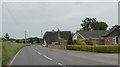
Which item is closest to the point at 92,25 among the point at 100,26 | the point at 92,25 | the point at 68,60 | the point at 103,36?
the point at 92,25

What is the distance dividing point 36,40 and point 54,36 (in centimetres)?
5352

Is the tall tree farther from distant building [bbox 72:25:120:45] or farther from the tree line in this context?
distant building [bbox 72:25:120:45]

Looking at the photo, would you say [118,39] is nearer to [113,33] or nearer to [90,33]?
[113,33]

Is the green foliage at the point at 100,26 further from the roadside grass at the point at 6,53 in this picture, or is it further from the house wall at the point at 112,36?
the roadside grass at the point at 6,53

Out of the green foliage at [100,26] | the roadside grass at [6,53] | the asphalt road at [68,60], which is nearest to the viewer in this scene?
the roadside grass at [6,53]

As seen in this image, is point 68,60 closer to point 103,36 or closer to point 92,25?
point 103,36

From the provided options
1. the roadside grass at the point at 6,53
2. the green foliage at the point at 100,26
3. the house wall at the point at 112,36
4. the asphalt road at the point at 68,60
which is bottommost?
the asphalt road at the point at 68,60

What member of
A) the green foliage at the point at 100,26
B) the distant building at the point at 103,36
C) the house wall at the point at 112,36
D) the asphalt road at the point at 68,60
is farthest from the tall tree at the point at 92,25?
Answer: the asphalt road at the point at 68,60

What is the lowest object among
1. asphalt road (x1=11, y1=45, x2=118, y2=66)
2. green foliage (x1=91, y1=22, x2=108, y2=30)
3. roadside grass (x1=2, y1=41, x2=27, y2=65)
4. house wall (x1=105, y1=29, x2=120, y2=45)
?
asphalt road (x1=11, y1=45, x2=118, y2=66)

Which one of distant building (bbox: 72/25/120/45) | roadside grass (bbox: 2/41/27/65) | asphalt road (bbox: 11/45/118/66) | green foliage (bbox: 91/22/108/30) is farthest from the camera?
green foliage (bbox: 91/22/108/30)

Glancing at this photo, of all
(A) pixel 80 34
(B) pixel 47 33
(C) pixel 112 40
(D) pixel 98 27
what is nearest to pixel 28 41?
(B) pixel 47 33

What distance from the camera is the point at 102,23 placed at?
13412cm

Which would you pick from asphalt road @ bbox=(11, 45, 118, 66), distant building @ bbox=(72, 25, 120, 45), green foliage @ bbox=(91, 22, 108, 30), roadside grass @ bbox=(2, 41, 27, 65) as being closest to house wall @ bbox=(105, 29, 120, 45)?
distant building @ bbox=(72, 25, 120, 45)

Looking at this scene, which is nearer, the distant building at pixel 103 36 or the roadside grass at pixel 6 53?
the roadside grass at pixel 6 53
